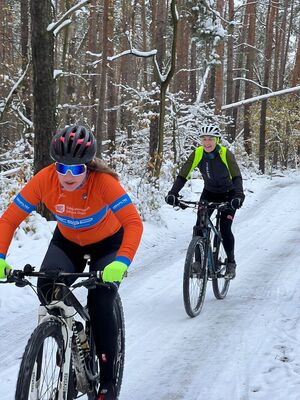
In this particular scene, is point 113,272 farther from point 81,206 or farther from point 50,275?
point 81,206

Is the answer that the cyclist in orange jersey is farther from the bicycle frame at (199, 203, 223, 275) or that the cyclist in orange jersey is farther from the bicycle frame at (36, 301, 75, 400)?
the bicycle frame at (199, 203, 223, 275)

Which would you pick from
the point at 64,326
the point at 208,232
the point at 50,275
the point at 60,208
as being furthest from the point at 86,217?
the point at 208,232

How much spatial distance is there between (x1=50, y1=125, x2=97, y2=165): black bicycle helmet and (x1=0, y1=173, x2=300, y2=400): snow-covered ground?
2000 mm

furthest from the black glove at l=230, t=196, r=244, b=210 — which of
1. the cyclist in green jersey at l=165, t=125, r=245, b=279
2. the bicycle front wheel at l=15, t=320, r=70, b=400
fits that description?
the bicycle front wheel at l=15, t=320, r=70, b=400

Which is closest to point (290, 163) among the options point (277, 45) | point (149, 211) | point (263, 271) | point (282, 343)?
point (277, 45)

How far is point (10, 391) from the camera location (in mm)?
3914

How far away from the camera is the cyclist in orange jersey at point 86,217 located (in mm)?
3156

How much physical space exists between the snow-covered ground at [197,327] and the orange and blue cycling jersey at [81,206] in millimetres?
1445

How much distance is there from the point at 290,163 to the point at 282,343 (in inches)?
1228

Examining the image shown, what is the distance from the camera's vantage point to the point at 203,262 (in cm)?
619

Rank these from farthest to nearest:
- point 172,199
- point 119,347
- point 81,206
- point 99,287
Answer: point 172,199, point 119,347, point 81,206, point 99,287

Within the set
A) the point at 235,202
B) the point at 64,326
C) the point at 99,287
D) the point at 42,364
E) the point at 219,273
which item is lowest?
the point at 219,273

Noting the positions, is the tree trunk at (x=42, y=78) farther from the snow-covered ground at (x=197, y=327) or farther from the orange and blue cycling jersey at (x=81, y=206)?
the orange and blue cycling jersey at (x=81, y=206)

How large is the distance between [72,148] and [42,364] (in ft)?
4.34
